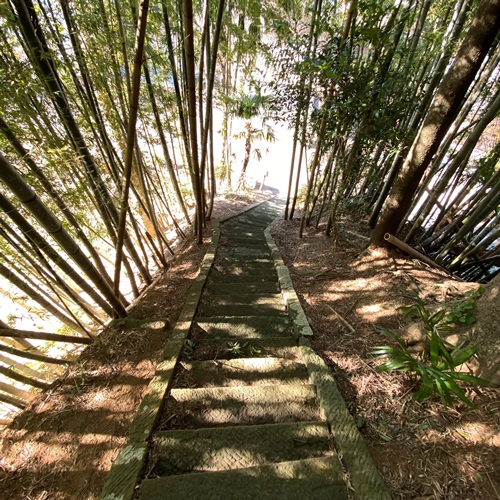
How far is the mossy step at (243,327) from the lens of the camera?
201cm

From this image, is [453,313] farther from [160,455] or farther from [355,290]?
[160,455]

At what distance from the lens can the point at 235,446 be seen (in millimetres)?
1169

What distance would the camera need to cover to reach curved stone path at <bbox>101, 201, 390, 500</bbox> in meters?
1.02

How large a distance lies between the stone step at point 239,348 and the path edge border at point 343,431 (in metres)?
0.11

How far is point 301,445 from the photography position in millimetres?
1198

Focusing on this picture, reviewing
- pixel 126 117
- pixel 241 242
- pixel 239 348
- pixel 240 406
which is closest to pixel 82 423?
pixel 240 406

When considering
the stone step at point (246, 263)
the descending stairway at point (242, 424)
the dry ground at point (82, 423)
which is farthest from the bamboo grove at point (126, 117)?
the descending stairway at point (242, 424)

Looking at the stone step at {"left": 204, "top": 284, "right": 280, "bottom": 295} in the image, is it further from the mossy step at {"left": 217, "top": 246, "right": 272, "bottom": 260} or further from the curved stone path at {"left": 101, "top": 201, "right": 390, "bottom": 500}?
the mossy step at {"left": 217, "top": 246, "right": 272, "bottom": 260}

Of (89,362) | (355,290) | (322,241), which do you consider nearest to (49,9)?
(89,362)

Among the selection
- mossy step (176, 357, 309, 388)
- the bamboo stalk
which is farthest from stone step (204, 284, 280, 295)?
the bamboo stalk

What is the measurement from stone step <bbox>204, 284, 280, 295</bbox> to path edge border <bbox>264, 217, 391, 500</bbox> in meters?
0.83

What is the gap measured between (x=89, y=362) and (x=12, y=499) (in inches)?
28.8

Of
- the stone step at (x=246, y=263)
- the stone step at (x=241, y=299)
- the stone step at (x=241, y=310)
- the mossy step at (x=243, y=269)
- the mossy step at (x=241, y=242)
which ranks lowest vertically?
the mossy step at (x=241, y=242)

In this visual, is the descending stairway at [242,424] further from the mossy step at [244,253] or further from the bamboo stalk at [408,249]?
the bamboo stalk at [408,249]
